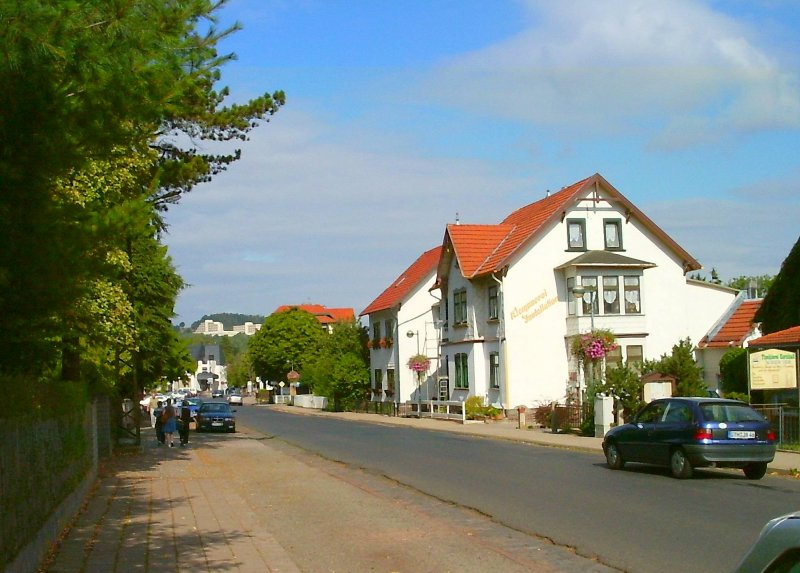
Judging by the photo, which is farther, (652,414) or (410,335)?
(410,335)

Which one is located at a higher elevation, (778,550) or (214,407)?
(214,407)

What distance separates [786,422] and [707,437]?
311 inches

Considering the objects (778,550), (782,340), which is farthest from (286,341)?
(778,550)

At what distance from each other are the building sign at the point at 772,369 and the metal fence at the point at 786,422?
0.60m

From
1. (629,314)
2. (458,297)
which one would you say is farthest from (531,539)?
(458,297)

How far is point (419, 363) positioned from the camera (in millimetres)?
58250

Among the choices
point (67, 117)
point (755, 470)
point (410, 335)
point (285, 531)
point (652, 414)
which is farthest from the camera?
point (410, 335)

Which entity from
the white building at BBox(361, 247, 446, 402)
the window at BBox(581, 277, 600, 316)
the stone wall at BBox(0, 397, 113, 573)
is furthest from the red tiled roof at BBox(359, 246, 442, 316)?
the stone wall at BBox(0, 397, 113, 573)

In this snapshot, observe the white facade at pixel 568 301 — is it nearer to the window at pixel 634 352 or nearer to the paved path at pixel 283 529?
the window at pixel 634 352

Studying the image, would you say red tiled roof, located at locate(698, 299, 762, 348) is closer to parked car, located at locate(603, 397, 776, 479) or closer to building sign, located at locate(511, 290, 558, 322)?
building sign, located at locate(511, 290, 558, 322)

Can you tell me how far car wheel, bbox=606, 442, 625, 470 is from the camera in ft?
71.2

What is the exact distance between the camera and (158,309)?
3250 centimetres

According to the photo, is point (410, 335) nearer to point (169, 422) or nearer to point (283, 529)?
point (169, 422)

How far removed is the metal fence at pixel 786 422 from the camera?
2558cm
